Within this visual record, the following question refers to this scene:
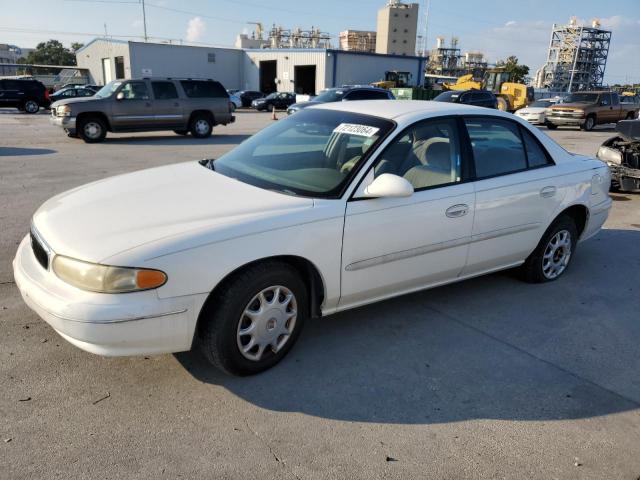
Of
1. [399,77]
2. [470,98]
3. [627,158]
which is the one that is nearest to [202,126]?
[627,158]

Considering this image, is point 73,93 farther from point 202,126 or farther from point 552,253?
point 552,253

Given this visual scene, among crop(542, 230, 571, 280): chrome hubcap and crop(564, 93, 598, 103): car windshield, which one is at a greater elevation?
crop(564, 93, 598, 103): car windshield

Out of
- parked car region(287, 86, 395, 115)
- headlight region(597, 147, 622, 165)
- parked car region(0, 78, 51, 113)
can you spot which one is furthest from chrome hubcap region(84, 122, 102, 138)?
parked car region(0, 78, 51, 113)

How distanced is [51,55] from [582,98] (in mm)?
102980

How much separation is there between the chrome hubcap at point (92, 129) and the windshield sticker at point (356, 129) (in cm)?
1243

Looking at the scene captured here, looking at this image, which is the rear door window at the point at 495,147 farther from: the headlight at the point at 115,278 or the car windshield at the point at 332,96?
the car windshield at the point at 332,96

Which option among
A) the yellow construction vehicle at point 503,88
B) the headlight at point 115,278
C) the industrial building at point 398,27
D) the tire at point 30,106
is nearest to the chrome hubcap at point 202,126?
the headlight at point 115,278

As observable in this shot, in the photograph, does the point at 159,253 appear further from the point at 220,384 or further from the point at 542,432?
the point at 542,432

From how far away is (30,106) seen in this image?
26.7 meters

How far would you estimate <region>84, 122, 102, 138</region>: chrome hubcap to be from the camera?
46.9 ft

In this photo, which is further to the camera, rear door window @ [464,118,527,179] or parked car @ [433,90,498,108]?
parked car @ [433,90,498,108]

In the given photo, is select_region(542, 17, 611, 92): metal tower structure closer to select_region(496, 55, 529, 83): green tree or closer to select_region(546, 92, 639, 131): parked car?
select_region(496, 55, 529, 83): green tree

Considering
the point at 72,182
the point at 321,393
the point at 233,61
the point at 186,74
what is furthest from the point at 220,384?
the point at 233,61

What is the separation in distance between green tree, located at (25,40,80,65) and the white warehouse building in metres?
54.4
